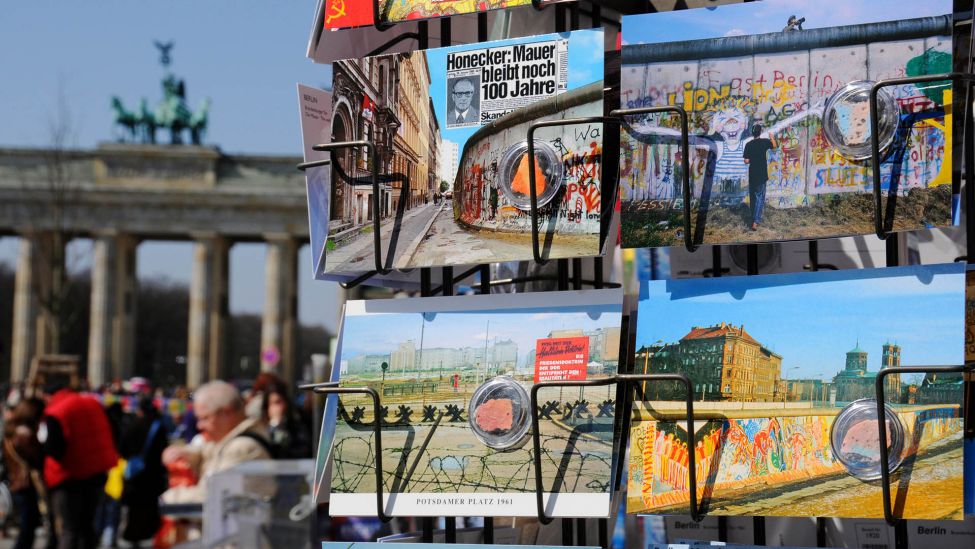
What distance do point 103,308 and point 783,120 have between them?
163 ft

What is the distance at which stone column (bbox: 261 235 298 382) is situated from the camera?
4984cm

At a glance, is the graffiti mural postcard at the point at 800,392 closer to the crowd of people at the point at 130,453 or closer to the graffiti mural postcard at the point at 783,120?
the graffiti mural postcard at the point at 783,120

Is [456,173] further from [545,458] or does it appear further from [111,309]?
[111,309]

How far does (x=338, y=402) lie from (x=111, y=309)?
1954 inches

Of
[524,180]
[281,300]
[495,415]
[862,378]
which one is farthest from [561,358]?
[281,300]

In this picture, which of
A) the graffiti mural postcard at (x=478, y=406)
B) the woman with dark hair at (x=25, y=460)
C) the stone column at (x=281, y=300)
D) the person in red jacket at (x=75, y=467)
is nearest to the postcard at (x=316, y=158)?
the graffiti mural postcard at (x=478, y=406)

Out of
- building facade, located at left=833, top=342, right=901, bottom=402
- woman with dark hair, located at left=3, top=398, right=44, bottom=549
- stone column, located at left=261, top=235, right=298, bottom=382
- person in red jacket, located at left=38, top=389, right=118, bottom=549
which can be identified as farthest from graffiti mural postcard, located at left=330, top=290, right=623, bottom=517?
stone column, located at left=261, top=235, right=298, bottom=382

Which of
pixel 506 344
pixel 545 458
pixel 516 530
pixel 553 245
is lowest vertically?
pixel 516 530

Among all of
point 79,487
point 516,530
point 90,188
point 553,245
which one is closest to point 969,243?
point 553,245

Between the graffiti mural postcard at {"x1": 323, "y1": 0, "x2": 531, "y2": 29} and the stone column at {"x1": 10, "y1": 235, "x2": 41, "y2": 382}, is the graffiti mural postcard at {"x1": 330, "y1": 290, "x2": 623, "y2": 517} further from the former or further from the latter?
the stone column at {"x1": 10, "y1": 235, "x2": 41, "y2": 382}

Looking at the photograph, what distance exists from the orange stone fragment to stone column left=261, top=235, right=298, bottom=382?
48787 millimetres

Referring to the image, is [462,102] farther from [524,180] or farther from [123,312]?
[123,312]

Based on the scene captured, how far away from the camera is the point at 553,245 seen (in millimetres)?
1522

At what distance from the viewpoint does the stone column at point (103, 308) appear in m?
48.9
